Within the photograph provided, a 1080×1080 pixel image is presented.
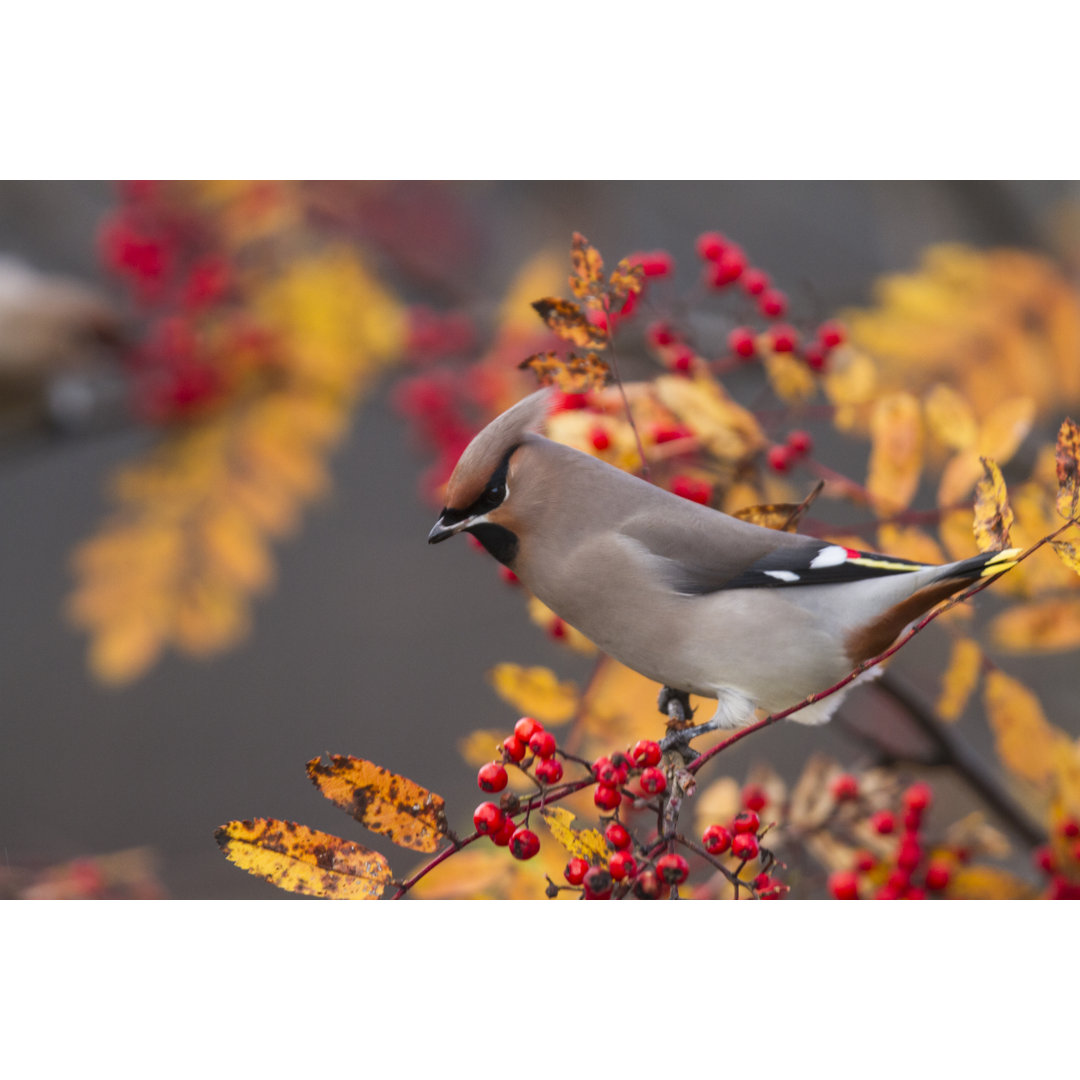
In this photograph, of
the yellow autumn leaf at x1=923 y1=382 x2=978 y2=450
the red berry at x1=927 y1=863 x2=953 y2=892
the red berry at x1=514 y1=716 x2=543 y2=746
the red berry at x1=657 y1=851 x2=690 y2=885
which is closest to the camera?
the red berry at x1=657 y1=851 x2=690 y2=885

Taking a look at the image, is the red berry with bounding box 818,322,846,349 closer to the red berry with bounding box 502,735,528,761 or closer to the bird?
the bird

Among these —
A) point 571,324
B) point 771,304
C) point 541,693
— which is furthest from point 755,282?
point 541,693

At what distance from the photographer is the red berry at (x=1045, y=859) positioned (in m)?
1.44

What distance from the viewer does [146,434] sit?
5.74 feet

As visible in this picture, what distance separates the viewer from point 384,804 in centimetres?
122

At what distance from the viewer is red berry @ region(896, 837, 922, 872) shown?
1.41 meters

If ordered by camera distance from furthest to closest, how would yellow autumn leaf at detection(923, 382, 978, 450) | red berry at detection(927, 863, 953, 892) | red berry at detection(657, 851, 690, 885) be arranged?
red berry at detection(927, 863, 953, 892) → yellow autumn leaf at detection(923, 382, 978, 450) → red berry at detection(657, 851, 690, 885)

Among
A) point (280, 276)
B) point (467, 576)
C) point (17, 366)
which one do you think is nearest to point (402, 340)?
point (280, 276)

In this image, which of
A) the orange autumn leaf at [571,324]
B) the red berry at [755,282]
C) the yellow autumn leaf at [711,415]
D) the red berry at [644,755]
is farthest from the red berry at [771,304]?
the red berry at [644,755]

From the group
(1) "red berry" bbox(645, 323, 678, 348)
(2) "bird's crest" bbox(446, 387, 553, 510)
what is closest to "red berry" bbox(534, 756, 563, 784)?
(2) "bird's crest" bbox(446, 387, 553, 510)

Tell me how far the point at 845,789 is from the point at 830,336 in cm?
62

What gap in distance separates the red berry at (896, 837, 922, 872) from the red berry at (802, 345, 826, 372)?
661mm
